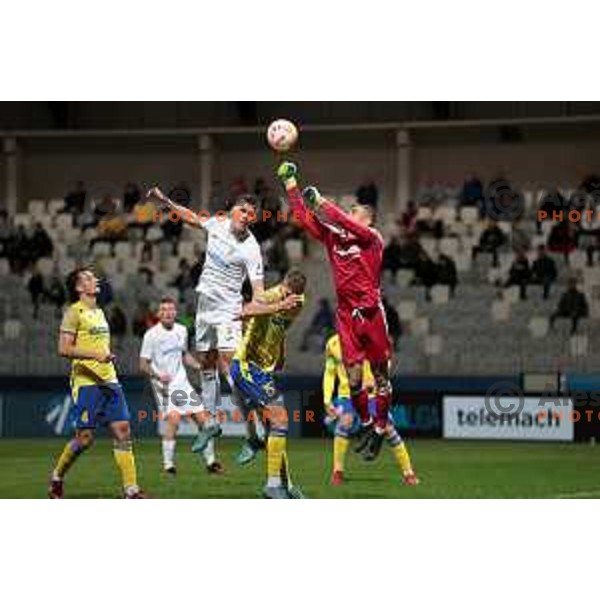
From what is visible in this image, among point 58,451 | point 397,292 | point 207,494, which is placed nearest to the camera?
point 207,494

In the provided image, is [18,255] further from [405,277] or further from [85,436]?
[85,436]

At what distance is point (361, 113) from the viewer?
3162 cm

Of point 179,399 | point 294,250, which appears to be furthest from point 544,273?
point 179,399

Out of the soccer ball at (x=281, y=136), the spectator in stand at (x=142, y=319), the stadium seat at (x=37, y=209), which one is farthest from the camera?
the stadium seat at (x=37, y=209)

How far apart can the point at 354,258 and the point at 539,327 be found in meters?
11.9

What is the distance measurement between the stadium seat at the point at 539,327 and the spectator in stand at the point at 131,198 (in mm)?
7952

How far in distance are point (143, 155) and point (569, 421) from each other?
1140cm

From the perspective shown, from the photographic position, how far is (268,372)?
13.9 metres

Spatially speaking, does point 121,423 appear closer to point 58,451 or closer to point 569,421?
point 58,451

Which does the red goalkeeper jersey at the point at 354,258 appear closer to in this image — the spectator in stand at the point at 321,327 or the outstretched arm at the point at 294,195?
the outstretched arm at the point at 294,195

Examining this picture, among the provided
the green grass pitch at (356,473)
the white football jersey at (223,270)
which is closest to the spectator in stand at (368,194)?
the green grass pitch at (356,473)

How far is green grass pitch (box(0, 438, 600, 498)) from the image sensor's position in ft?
49.5

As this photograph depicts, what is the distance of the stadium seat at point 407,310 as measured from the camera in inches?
1093

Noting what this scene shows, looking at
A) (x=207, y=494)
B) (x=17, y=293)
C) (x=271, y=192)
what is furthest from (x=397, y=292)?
(x=207, y=494)
